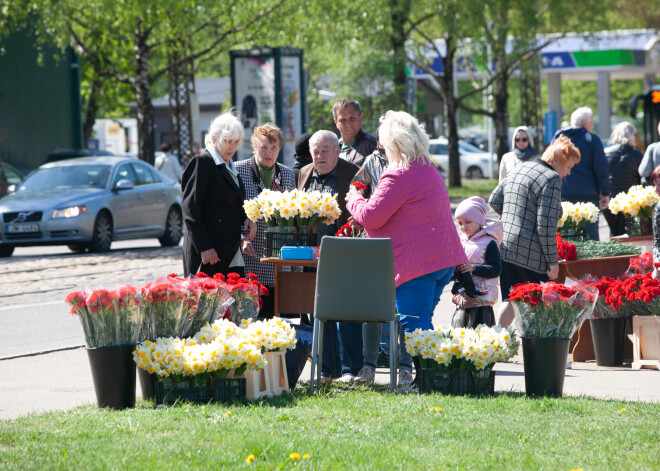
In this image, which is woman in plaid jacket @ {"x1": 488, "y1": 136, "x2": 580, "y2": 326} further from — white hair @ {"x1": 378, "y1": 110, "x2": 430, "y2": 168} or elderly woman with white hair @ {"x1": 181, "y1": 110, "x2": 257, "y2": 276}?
elderly woman with white hair @ {"x1": 181, "y1": 110, "x2": 257, "y2": 276}

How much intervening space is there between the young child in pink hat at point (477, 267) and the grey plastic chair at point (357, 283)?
1.30m

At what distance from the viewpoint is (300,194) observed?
7.72 metres

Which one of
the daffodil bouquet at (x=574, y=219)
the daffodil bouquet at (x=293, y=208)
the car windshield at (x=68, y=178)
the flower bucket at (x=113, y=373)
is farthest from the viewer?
the car windshield at (x=68, y=178)

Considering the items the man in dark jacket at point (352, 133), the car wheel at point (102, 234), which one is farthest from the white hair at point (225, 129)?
the car wheel at point (102, 234)

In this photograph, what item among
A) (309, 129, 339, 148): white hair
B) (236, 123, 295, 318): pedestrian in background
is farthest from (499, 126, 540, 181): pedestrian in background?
(309, 129, 339, 148): white hair

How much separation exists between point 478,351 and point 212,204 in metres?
2.43

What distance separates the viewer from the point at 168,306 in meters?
6.67

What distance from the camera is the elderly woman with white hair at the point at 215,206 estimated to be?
311 inches

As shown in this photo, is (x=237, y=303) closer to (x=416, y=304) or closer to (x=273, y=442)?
(x=416, y=304)

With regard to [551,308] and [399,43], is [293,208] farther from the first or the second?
[399,43]

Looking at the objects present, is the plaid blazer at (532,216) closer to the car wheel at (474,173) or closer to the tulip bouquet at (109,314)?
the tulip bouquet at (109,314)

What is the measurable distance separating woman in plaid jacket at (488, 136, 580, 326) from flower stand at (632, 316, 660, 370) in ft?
2.48

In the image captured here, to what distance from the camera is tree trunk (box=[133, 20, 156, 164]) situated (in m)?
Result: 27.0

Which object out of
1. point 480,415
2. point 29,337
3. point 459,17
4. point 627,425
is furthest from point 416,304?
point 459,17
